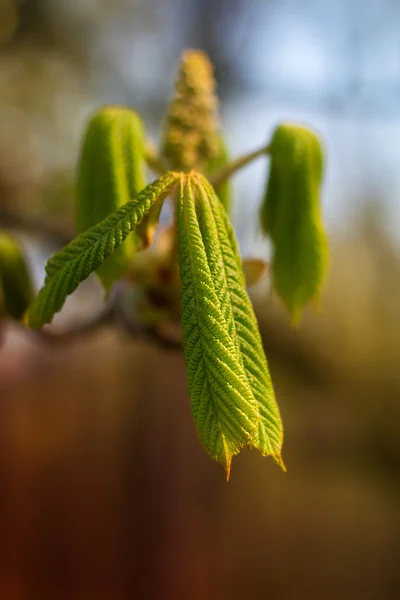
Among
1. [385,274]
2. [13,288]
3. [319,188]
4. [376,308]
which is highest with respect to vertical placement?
[385,274]

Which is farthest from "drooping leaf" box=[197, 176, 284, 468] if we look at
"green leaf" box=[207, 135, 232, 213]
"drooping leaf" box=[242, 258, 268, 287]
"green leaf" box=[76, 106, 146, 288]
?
"green leaf" box=[207, 135, 232, 213]

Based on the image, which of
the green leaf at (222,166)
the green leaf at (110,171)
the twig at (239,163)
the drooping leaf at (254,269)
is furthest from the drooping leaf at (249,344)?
the green leaf at (222,166)

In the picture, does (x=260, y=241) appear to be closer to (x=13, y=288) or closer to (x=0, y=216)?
(x=13, y=288)

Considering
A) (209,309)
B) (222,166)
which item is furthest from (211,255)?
(222,166)

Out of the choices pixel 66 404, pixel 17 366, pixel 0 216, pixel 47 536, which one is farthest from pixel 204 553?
pixel 0 216

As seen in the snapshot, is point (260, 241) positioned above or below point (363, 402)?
below

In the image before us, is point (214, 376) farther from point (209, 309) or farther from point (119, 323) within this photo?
point (119, 323)
